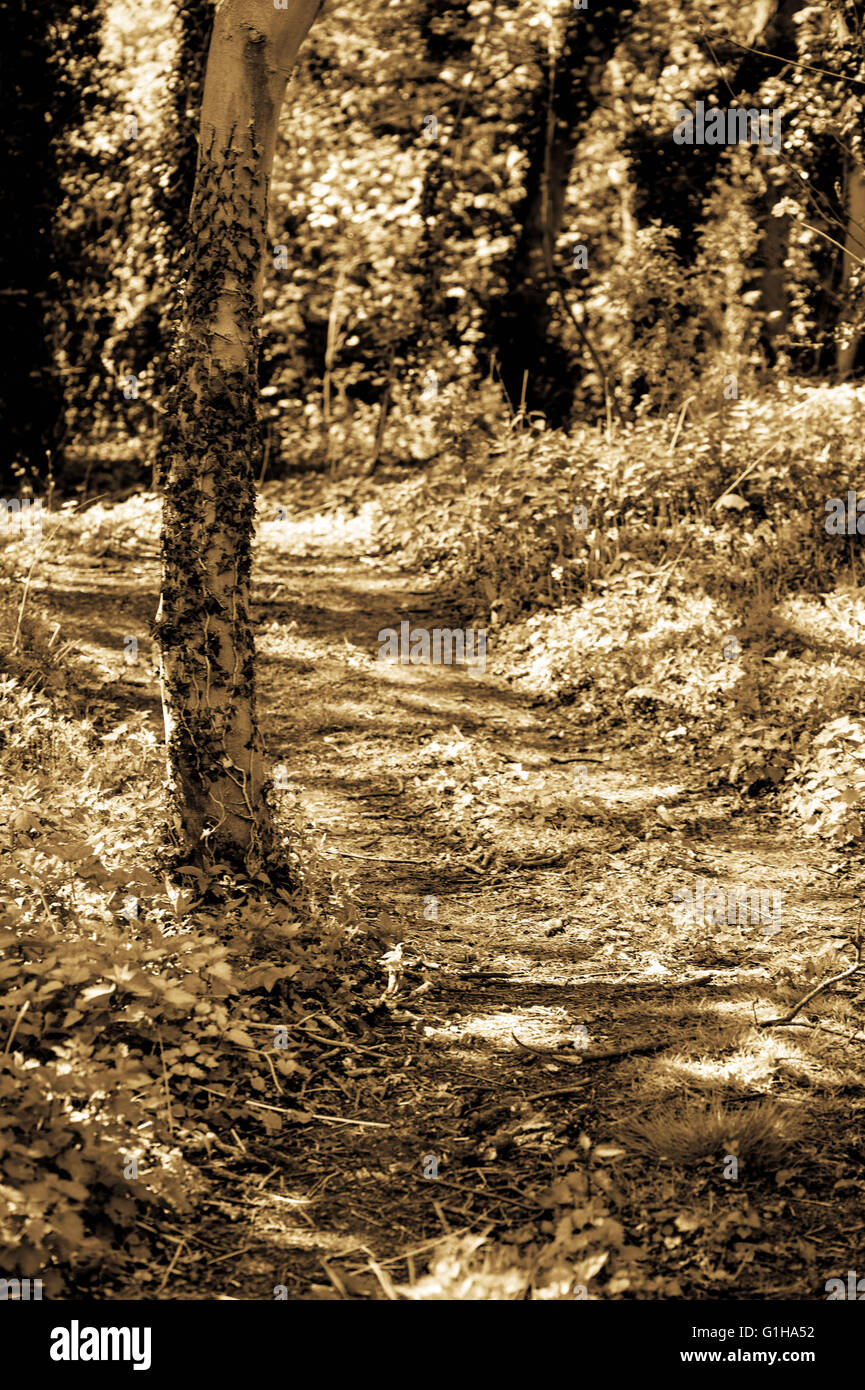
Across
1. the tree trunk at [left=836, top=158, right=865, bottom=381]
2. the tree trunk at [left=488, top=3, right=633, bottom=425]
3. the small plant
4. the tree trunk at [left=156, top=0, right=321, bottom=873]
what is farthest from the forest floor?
the tree trunk at [left=488, top=3, right=633, bottom=425]

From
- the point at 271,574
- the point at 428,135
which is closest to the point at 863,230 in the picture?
the point at 271,574

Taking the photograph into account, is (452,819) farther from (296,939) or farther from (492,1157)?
(492,1157)

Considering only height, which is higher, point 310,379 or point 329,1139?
point 310,379

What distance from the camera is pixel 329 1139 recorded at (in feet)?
12.6

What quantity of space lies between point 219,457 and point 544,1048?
2.67 metres

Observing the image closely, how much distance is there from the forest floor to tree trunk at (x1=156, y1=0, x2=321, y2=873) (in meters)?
0.99

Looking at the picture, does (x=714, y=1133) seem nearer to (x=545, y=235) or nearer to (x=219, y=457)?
(x=219, y=457)

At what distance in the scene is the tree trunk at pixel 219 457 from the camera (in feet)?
15.3

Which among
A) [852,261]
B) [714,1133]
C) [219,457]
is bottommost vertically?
[714,1133]

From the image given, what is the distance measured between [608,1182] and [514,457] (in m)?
8.15

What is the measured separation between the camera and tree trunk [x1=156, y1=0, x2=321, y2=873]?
466 centimetres

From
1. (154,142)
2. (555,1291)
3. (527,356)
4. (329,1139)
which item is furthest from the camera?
(527,356)

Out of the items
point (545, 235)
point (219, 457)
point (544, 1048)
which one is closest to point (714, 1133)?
point (544, 1048)

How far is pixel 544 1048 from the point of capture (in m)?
4.31
